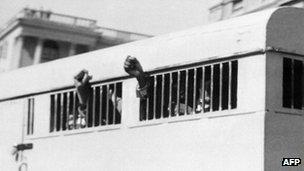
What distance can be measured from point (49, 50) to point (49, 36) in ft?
5.64

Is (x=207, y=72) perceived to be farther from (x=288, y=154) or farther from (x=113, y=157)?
(x=113, y=157)

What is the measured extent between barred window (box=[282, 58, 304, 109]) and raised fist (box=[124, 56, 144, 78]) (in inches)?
73.2

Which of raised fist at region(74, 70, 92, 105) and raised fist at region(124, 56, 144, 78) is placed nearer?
raised fist at region(124, 56, 144, 78)

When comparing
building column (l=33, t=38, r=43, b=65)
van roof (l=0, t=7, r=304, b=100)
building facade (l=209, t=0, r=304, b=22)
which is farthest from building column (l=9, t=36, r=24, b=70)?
van roof (l=0, t=7, r=304, b=100)

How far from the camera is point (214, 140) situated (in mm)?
7301

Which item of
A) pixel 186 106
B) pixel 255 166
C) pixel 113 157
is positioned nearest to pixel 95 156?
pixel 113 157

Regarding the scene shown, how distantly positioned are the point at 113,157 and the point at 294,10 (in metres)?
2.96

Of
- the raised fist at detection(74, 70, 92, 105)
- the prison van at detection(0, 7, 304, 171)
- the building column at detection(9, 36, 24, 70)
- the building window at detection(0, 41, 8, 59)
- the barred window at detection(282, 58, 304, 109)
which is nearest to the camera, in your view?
the prison van at detection(0, 7, 304, 171)

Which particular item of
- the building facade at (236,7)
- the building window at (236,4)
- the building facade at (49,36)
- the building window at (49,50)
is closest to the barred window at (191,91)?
the building facade at (236,7)

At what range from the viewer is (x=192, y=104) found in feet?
25.3

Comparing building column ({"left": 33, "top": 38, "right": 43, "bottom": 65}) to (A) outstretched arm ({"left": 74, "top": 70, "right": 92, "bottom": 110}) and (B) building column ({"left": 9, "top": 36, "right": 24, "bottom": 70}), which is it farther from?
(A) outstretched arm ({"left": 74, "top": 70, "right": 92, "bottom": 110})

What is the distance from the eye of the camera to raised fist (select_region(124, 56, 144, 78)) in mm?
8258

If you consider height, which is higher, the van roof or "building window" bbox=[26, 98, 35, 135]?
the van roof

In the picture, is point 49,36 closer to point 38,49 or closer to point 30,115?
point 38,49
